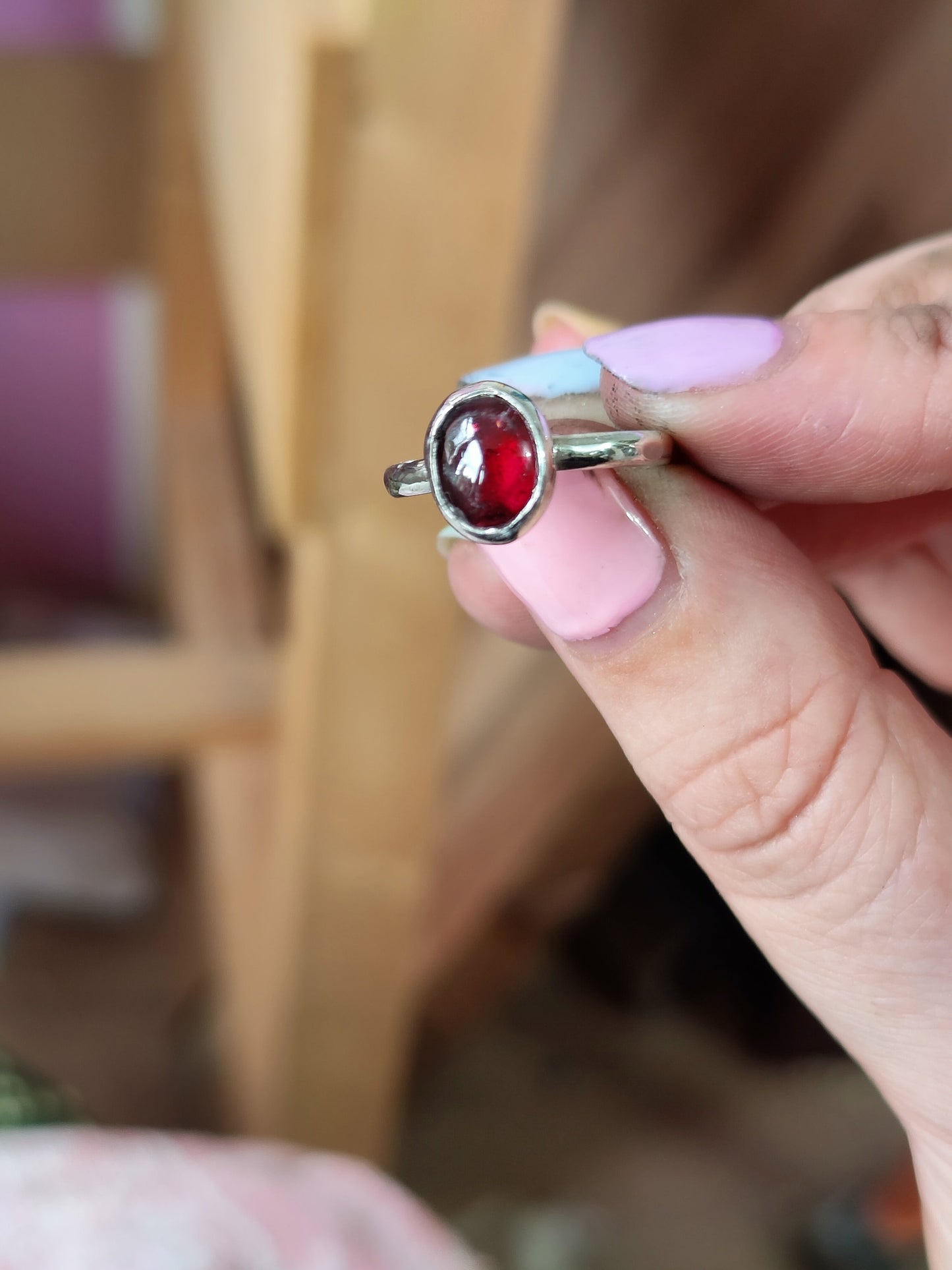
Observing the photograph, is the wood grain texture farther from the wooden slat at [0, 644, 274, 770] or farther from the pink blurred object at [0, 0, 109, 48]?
the pink blurred object at [0, 0, 109, 48]

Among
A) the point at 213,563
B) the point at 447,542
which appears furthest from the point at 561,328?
the point at 213,563

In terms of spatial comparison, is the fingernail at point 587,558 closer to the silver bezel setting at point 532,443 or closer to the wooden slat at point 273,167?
the silver bezel setting at point 532,443

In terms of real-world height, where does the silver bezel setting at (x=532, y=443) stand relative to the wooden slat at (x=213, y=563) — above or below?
above

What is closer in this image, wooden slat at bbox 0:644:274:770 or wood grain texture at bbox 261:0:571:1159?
wood grain texture at bbox 261:0:571:1159


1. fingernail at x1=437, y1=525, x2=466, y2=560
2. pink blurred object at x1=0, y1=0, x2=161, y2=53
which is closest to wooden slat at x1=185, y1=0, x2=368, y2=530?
fingernail at x1=437, y1=525, x2=466, y2=560

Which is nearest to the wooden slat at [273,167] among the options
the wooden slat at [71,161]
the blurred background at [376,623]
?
the blurred background at [376,623]

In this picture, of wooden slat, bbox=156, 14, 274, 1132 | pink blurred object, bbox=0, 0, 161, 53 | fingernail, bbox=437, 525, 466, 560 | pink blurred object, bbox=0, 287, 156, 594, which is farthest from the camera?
pink blurred object, bbox=0, 287, 156, 594

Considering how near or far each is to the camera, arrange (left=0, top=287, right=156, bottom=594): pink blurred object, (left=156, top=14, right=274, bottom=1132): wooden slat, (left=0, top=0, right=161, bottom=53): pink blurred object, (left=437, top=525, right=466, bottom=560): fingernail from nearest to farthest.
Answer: (left=437, top=525, right=466, bottom=560): fingernail, (left=156, top=14, right=274, bottom=1132): wooden slat, (left=0, top=0, right=161, bottom=53): pink blurred object, (left=0, top=287, right=156, bottom=594): pink blurred object

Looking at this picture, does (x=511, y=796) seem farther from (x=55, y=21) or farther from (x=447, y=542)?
(x=55, y=21)
